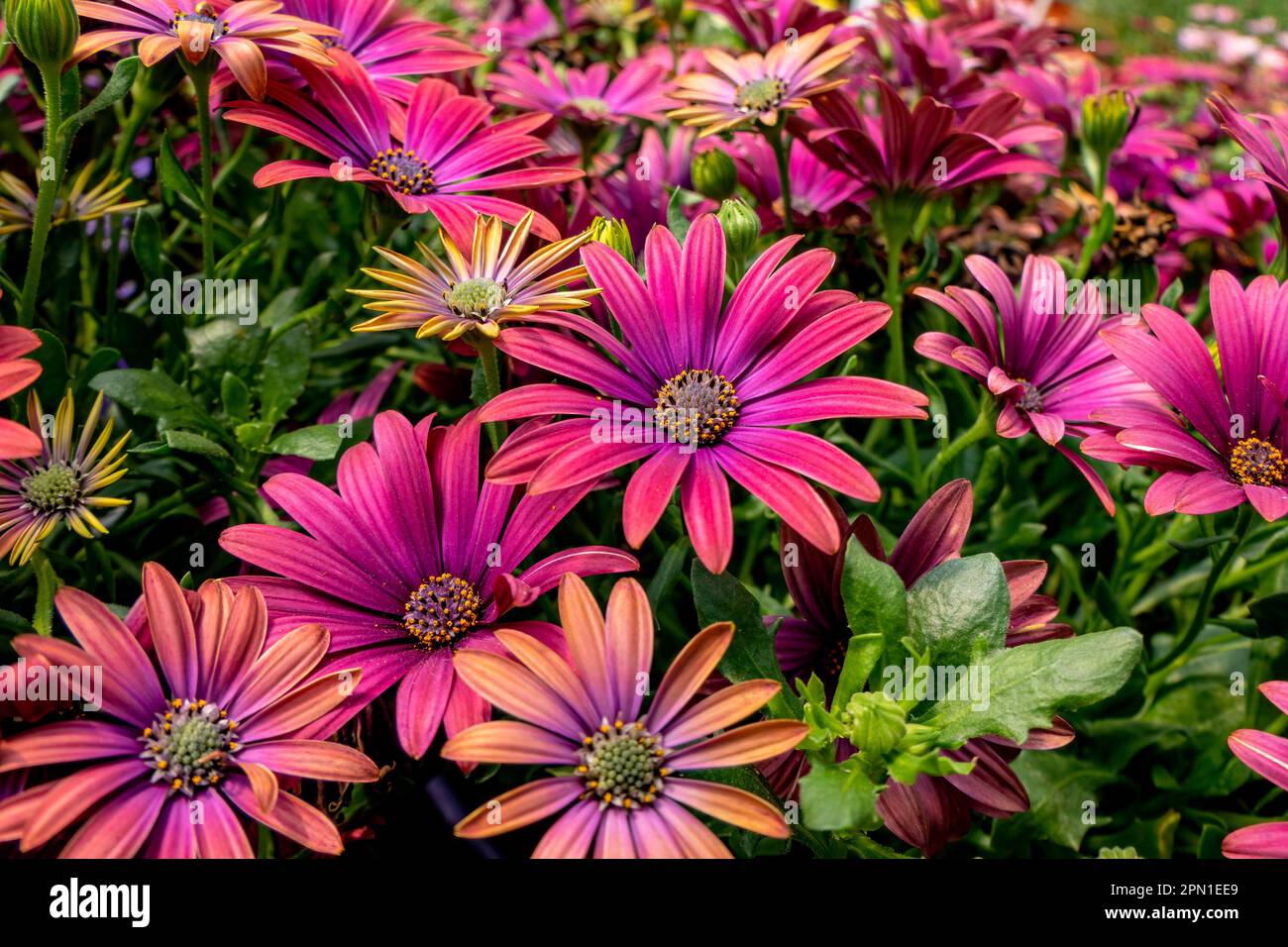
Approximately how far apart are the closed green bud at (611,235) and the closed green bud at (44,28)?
1.45 ft

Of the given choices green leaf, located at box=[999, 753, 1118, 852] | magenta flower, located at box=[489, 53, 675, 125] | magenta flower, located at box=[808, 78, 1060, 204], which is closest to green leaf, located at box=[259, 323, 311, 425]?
magenta flower, located at box=[489, 53, 675, 125]

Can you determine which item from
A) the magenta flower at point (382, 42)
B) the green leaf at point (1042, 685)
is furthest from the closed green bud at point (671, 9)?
the green leaf at point (1042, 685)

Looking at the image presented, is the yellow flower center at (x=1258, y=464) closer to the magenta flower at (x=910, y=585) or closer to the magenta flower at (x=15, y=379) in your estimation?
the magenta flower at (x=910, y=585)

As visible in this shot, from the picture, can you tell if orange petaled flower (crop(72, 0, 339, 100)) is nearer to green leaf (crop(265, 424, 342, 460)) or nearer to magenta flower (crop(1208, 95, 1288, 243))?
green leaf (crop(265, 424, 342, 460))

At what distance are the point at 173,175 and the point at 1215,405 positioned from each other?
96 centimetres

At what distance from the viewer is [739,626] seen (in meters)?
0.78

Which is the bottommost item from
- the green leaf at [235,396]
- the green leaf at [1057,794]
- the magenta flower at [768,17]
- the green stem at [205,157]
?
the green leaf at [1057,794]

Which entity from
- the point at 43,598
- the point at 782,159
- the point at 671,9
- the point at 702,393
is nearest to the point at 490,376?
the point at 702,393

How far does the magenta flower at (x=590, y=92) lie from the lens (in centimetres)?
130

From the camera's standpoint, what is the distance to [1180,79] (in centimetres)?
245

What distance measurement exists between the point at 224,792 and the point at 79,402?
1.64ft

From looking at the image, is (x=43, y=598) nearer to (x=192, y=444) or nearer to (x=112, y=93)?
(x=192, y=444)

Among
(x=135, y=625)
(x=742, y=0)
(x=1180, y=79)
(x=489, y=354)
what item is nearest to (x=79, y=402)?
(x=135, y=625)

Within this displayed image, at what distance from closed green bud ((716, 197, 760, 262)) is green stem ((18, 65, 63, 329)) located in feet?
1.86
